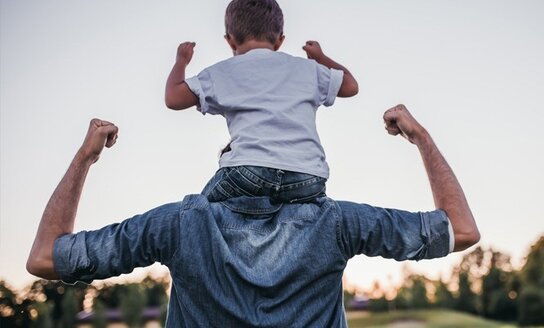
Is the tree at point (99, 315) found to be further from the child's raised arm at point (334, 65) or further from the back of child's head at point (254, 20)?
the back of child's head at point (254, 20)

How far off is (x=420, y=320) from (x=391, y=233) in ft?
274

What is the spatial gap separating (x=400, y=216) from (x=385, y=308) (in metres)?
93.3

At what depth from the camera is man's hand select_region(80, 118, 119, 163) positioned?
2.60 metres

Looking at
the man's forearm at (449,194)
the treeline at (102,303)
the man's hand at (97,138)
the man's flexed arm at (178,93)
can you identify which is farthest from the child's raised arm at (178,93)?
the treeline at (102,303)

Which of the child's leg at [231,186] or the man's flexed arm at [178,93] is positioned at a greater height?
the man's flexed arm at [178,93]

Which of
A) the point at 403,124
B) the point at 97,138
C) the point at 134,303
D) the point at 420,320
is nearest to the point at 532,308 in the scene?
the point at 420,320

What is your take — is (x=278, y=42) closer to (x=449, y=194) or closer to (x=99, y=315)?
(x=449, y=194)

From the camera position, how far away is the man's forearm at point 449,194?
99.0 inches

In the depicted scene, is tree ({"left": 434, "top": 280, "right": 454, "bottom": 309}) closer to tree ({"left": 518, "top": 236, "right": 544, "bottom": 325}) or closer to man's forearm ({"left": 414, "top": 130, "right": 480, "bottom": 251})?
tree ({"left": 518, "top": 236, "right": 544, "bottom": 325})

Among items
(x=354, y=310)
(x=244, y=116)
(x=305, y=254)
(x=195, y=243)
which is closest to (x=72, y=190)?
(x=195, y=243)

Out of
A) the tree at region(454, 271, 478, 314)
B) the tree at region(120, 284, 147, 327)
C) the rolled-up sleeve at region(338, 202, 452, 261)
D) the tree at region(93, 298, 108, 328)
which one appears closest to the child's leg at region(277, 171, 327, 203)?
the rolled-up sleeve at region(338, 202, 452, 261)

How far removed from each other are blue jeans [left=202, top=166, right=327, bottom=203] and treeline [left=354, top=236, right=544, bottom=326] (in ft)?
216

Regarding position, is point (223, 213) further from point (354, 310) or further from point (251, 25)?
point (354, 310)

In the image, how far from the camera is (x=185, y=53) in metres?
2.85
